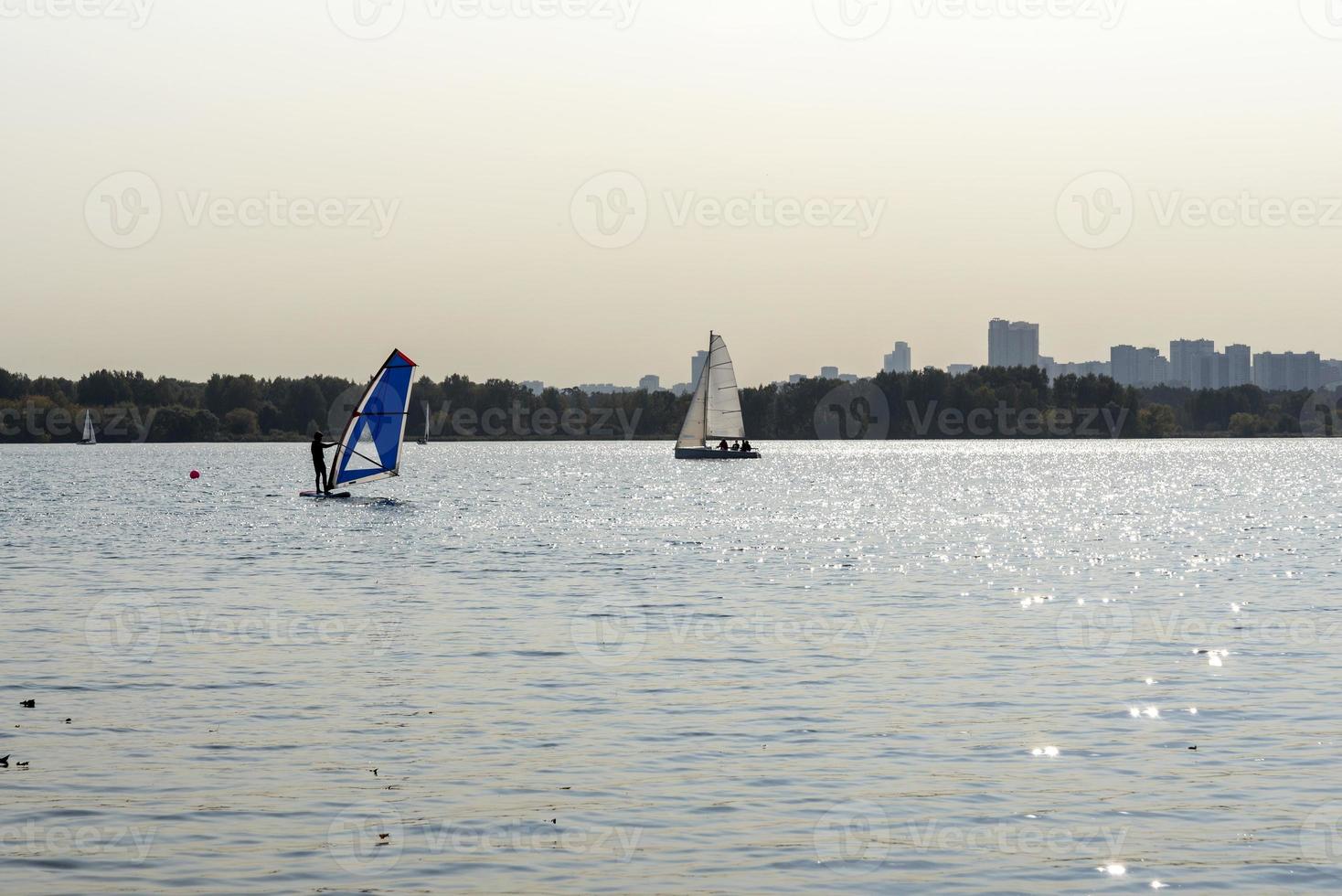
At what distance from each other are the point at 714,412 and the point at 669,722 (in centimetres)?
12151

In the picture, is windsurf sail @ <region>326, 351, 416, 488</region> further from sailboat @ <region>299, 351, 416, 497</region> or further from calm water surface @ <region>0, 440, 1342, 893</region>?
calm water surface @ <region>0, 440, 1342, 893</region>

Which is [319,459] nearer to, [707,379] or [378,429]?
[378,429]

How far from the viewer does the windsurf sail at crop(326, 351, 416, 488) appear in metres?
77.4

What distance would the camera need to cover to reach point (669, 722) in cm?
2098

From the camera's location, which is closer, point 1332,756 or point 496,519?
point 1332,756

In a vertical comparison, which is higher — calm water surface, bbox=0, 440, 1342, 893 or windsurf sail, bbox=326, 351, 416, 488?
windsurf sail, bbox=326, 351, 416, 488

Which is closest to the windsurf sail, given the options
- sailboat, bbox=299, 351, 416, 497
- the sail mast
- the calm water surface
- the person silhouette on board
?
sailboat, bbox=299, 351, 416, 497

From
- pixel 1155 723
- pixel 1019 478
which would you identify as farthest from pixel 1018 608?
pixel 1019 478

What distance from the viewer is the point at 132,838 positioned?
1512 cm

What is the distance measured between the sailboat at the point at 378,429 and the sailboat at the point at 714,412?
184 ft

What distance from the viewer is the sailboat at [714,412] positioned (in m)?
139

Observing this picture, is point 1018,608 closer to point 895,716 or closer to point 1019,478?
point 895,716

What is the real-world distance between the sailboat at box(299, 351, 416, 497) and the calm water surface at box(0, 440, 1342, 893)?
2757cm

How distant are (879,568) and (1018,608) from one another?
10.9 m
